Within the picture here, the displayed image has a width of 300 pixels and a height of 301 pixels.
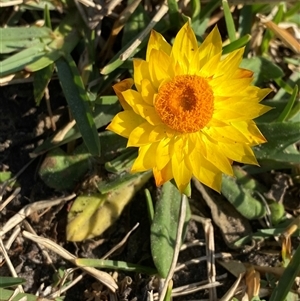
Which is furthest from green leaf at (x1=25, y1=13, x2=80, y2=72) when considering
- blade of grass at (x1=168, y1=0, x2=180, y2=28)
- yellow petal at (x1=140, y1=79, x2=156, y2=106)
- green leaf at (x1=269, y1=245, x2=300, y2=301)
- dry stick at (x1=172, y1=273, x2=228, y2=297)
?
green leaf at (x1=269, y1=245, x2=300, y2=301)

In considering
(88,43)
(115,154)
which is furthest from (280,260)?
(88,43)

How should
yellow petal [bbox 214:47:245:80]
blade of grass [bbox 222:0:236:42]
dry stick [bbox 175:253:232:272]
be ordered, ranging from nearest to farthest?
yellow petal [bbox 214:47:245:80] → blade of grass [bbox 222:0:236:42] → dry stick [bbox 175:253:232:272]

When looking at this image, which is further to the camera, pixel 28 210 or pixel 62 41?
pixel 62 41

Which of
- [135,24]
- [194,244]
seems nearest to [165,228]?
[194,244]

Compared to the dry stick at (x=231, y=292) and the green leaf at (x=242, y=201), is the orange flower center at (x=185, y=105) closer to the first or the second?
the green leaf at (x=242, y=201)

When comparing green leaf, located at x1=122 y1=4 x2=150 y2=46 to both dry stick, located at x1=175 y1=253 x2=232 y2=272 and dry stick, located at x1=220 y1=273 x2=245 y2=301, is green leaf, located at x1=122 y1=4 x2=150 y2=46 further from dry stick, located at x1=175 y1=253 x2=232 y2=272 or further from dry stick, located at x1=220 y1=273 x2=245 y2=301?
dry stick, located at x1=220 y1=273 x2=245 y2=301

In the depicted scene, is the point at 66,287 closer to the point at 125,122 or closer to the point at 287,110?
the point at 125,122
